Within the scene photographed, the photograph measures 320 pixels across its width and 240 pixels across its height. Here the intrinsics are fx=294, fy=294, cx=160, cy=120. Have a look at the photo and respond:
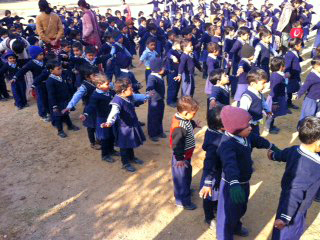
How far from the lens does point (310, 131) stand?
283cm

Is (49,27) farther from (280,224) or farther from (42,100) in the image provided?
(280,224)

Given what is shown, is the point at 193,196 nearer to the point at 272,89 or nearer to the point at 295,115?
the point at 272,89

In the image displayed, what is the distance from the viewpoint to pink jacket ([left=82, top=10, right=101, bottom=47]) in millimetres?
8047

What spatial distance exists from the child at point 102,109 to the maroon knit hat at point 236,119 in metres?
2.67

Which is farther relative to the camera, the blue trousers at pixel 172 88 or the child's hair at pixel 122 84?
the blue trousers at pixel 172 88

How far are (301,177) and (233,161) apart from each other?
2.14 feet

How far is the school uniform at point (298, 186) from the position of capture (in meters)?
2.81

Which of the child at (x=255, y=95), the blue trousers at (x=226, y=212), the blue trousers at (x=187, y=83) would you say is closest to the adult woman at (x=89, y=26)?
the blue trousers at (x=187, y=83)

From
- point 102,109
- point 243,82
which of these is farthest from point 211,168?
point 243,82

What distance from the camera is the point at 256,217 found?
4105 millimetres

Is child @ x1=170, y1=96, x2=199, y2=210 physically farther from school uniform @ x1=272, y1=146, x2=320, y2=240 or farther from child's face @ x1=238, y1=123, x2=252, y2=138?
school uniform @ x1=272, y1=146, x2=320, y2=240

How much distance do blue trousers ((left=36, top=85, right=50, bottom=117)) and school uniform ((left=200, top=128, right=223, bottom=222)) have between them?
476 centimetres

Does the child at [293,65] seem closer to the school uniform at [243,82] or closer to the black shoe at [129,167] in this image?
the school uniform at [243,82]

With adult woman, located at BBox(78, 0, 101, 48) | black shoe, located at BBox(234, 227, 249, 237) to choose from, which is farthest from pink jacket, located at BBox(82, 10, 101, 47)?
black shoe, located at BBox(234, 227, 249, 237)
